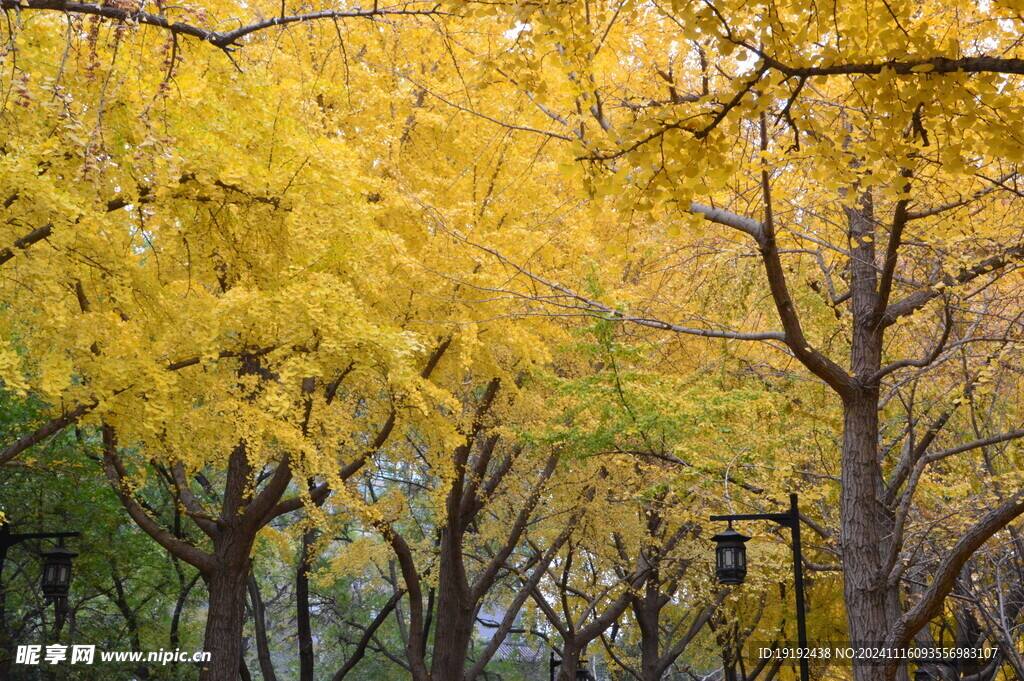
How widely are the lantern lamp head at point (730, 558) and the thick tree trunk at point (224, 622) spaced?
5738 millimetres

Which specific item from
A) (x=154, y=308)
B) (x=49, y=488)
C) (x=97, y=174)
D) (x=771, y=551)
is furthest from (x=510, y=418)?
(x=97, y=174)

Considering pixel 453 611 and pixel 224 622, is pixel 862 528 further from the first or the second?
pixel 453 611

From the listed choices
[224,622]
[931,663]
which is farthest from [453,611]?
[931,663]

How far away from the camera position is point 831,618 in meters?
17.3

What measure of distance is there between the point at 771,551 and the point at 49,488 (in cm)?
1142

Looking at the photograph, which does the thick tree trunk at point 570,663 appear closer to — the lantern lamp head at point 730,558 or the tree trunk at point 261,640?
the tree trunk at point 261,640

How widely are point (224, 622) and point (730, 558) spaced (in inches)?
238

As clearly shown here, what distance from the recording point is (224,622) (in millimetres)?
10938

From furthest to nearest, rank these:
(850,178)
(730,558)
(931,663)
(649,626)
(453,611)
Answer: (649,626) → (453,611) → (931,663) → (730,558) → (850,178)

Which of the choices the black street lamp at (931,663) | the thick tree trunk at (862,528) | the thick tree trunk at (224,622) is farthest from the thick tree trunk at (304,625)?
the thick tree trunk at (862,528)

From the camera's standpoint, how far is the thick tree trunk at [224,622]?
425 inches

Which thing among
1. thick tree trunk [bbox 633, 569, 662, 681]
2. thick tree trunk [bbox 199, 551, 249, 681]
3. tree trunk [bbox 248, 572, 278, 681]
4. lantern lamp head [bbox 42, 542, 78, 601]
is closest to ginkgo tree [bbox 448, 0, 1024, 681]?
thick tree trunk [bbox 199, 551, 249, 681]

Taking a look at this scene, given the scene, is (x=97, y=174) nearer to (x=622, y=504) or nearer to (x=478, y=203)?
(x=478, y=203)

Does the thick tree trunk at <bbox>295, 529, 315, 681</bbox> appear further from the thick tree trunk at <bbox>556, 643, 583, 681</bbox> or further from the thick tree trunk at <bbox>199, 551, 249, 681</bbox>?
the thick tree trunk at <bbox>199, 551, 249, 681</bbox>
